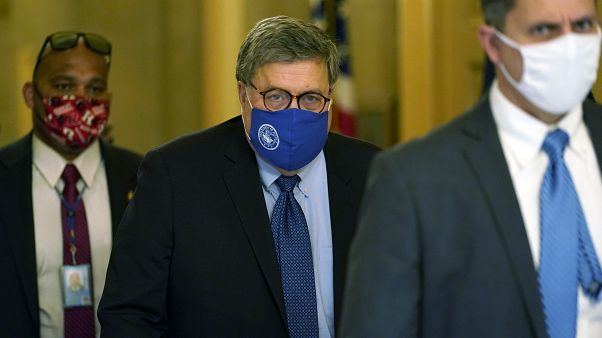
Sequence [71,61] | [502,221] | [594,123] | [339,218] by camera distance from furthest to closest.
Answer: [71,61], [339,218], [594,123], [502,221]

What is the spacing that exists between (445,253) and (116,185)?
243 centimetres

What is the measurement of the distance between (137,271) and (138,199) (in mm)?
209

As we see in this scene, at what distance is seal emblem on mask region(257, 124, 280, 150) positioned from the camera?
3.56m

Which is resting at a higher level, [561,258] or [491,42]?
[491,42]

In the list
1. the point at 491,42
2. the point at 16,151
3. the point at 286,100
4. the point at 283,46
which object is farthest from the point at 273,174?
the point at 16,151

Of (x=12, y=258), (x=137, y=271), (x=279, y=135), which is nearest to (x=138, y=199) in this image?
(x=137, y=271)

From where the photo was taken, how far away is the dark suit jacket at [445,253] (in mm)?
2613

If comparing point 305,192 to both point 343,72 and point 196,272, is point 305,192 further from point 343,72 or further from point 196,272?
point 343,72

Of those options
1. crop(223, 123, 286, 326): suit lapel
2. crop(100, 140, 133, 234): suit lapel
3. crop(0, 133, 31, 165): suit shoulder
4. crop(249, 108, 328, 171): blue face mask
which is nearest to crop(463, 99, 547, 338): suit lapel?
crop(249, 108, 328, 171): blue face mask

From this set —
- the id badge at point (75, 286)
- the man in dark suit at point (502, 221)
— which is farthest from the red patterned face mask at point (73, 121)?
the man in dark suit at point (502, 221)

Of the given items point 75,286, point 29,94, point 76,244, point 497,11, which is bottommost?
point 75,286

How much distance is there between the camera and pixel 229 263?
3584 mm

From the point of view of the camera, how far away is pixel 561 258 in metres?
2.64

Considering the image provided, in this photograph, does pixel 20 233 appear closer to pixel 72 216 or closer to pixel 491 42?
pixel 72 216
